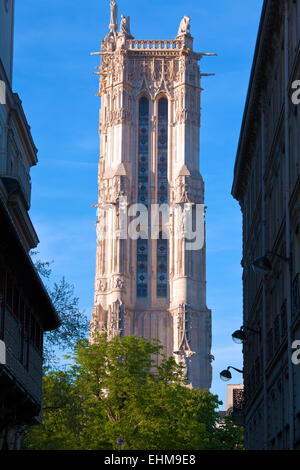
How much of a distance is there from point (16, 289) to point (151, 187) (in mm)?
96025

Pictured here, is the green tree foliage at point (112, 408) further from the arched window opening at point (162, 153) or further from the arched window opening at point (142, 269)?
the arched window opening at point (162, 153)

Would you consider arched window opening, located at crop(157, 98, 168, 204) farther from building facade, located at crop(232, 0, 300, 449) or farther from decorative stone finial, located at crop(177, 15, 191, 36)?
building facade, located at crop(232, 0, 300, 449)

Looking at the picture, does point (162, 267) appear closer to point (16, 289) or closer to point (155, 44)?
point (155, 44)

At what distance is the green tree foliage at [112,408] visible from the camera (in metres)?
55.2

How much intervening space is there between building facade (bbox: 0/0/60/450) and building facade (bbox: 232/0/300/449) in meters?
6.19

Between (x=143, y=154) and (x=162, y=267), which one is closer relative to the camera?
(x=162, y=267)

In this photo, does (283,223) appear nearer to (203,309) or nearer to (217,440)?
(217,440)

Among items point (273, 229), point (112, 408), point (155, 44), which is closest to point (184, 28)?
point (155, 44)

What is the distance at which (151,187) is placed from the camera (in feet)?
419

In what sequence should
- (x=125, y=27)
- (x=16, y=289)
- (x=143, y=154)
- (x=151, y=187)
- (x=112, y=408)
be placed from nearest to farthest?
1. (x=16, y=289)
2. (x=112, y=408)
3. (x=151, y=187)
4. (x=143, y=154)
5. (x=125, y=27)

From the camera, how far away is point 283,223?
106ft

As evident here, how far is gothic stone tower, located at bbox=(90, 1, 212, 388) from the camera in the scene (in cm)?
12206

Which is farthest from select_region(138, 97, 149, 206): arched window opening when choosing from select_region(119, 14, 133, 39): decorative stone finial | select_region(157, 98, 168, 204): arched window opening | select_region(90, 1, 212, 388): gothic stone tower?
select_region(119, 14, 133, 39): decorative stone finial
